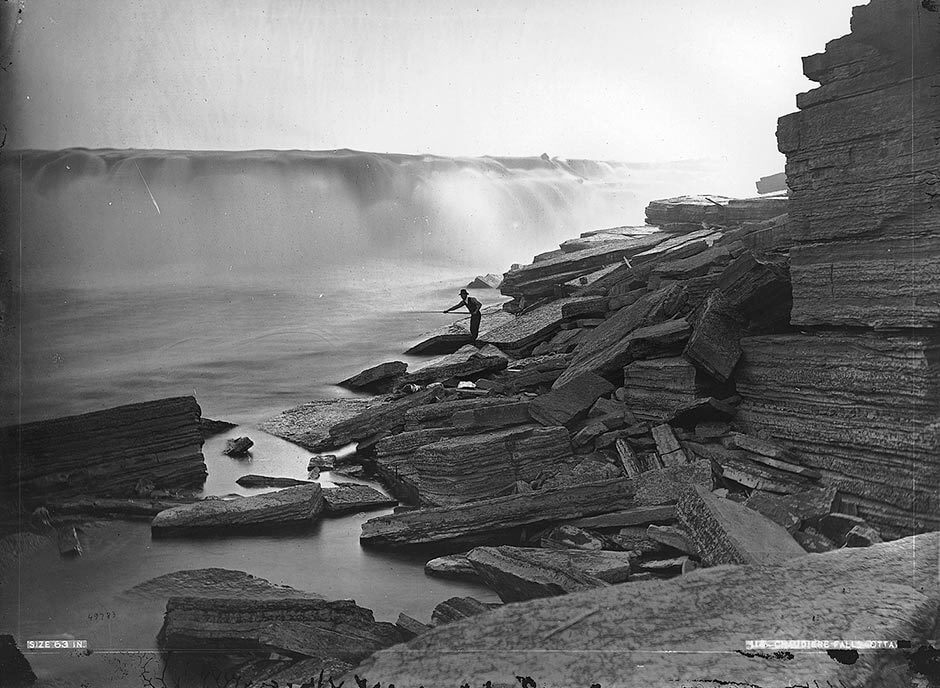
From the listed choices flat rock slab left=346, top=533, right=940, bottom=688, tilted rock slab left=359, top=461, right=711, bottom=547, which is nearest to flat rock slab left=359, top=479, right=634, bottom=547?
tilted rock slab left=359, top=461, right=711, bottom=547

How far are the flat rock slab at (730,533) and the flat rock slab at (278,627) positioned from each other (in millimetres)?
1164

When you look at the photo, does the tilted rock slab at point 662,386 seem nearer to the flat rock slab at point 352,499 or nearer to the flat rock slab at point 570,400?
the flat rock slab at point 570,400

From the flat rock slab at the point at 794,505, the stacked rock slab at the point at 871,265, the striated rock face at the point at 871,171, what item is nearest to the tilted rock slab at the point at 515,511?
the flat rock slab at the point at 794,505

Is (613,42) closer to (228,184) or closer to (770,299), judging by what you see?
(770,299)

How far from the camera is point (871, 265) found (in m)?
3.06

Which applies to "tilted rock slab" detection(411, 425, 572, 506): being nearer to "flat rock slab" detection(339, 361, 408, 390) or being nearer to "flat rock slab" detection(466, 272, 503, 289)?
"flat rock slab" detection(339, 361, 408, 390)

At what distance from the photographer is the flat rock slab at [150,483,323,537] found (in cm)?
311

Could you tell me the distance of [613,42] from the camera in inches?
126

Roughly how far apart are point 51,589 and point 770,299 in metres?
3.21

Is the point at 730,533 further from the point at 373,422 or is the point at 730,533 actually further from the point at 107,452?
the point at 107,452

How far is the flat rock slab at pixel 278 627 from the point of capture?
2818 millimetres

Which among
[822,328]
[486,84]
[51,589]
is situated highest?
[486,84]

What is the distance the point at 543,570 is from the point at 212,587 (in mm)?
1254

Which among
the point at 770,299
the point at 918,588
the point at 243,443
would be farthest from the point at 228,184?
the point at 918,588
